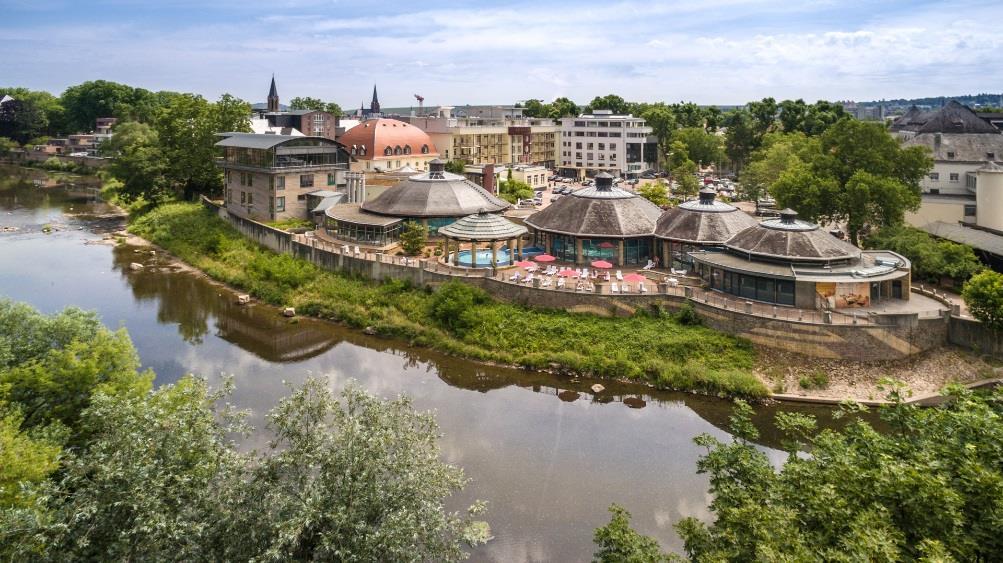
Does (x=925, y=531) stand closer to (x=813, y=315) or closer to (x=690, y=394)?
(x=690, y=394)

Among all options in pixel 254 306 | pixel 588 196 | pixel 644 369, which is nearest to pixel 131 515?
pixel 644 369

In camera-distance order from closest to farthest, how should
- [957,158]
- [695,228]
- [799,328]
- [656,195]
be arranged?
[799,328] → [695,228] → [957,158] → [656,195]

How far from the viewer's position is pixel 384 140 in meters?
70.9

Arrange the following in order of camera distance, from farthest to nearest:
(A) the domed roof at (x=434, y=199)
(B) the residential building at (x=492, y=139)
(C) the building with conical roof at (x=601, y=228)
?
1. (B) the residential building at (x=492, y=139)
2. (A) the domed roof at (x=434, y=199)
3. (C) the building with conical roof at (x=601, y=228)

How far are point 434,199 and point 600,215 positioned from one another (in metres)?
12.9

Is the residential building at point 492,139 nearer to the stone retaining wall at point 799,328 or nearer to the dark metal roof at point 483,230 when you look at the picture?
the dark metal roof at point 483,230

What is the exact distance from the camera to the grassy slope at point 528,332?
2950 centimetres

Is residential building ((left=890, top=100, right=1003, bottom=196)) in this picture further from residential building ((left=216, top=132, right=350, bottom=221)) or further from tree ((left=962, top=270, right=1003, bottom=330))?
residential building ((left=216, top=132, right=350, bottom=221))

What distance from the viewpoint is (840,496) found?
39.0 ft

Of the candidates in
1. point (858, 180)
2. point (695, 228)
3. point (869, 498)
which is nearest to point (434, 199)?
point (695, 228)

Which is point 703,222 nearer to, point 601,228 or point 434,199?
point 601,228

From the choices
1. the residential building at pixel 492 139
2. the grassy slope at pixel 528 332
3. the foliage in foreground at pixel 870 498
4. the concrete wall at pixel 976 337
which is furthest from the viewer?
the residential building at pixel 492 139

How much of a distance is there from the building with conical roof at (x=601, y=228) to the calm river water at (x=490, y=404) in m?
12.3

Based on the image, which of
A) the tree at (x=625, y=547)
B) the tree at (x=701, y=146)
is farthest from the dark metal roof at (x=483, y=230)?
the tree at (x=701, y=146)
